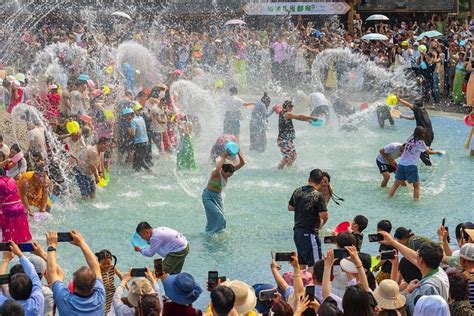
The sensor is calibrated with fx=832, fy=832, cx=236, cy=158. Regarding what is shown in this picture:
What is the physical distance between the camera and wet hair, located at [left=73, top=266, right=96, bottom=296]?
543cm

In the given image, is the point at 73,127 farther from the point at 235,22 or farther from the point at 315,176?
the point at 235,22

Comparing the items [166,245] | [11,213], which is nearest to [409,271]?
[166,245]

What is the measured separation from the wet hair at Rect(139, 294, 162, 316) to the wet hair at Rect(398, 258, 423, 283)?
2263mm

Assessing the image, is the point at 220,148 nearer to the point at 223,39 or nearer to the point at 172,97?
the point at 172,97

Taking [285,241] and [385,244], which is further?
[285,241]

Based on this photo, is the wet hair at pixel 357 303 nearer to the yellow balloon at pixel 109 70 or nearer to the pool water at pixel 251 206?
the pool water at pixel 251 206

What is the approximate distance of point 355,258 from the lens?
6000 mm

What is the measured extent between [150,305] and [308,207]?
11.2ft

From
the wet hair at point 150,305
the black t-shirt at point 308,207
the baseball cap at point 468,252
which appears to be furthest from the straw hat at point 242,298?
the black t-shirt at point 308,207

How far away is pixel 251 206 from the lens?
476 inches

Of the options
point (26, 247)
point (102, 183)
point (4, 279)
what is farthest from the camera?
point (102, 183)

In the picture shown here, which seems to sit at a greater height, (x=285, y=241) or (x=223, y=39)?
(x=223, y=39)

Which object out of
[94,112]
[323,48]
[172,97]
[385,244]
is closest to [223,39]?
[323,48]

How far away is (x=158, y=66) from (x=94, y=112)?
907 cm
